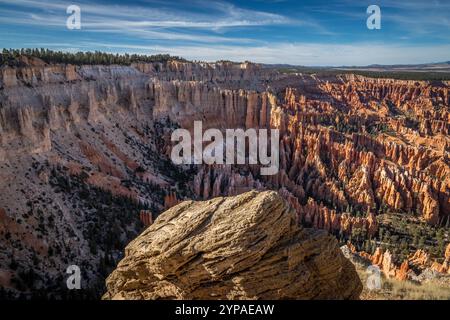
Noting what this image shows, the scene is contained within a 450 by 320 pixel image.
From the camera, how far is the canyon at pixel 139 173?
2180cm

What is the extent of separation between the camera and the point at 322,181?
41281 millimetres

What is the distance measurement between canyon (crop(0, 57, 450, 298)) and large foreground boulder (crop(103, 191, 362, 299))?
1.27 metres

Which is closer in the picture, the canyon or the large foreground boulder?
the large foreground boulder

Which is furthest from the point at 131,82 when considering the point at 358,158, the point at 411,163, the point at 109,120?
the point at 411,163

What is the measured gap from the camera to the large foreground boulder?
28.9ft

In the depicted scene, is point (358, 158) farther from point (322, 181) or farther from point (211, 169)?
point (211, 169)

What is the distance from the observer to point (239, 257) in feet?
28.6

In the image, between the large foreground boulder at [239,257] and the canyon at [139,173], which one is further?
the canyon at [139,173]

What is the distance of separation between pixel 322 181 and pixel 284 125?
33.1 ft

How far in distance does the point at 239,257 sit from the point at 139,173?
27.5 meters

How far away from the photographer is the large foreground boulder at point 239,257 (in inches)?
347

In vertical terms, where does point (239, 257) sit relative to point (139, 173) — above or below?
above

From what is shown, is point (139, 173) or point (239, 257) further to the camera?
point (139, 173)

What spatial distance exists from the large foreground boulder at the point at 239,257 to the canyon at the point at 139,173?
127 centimetres
